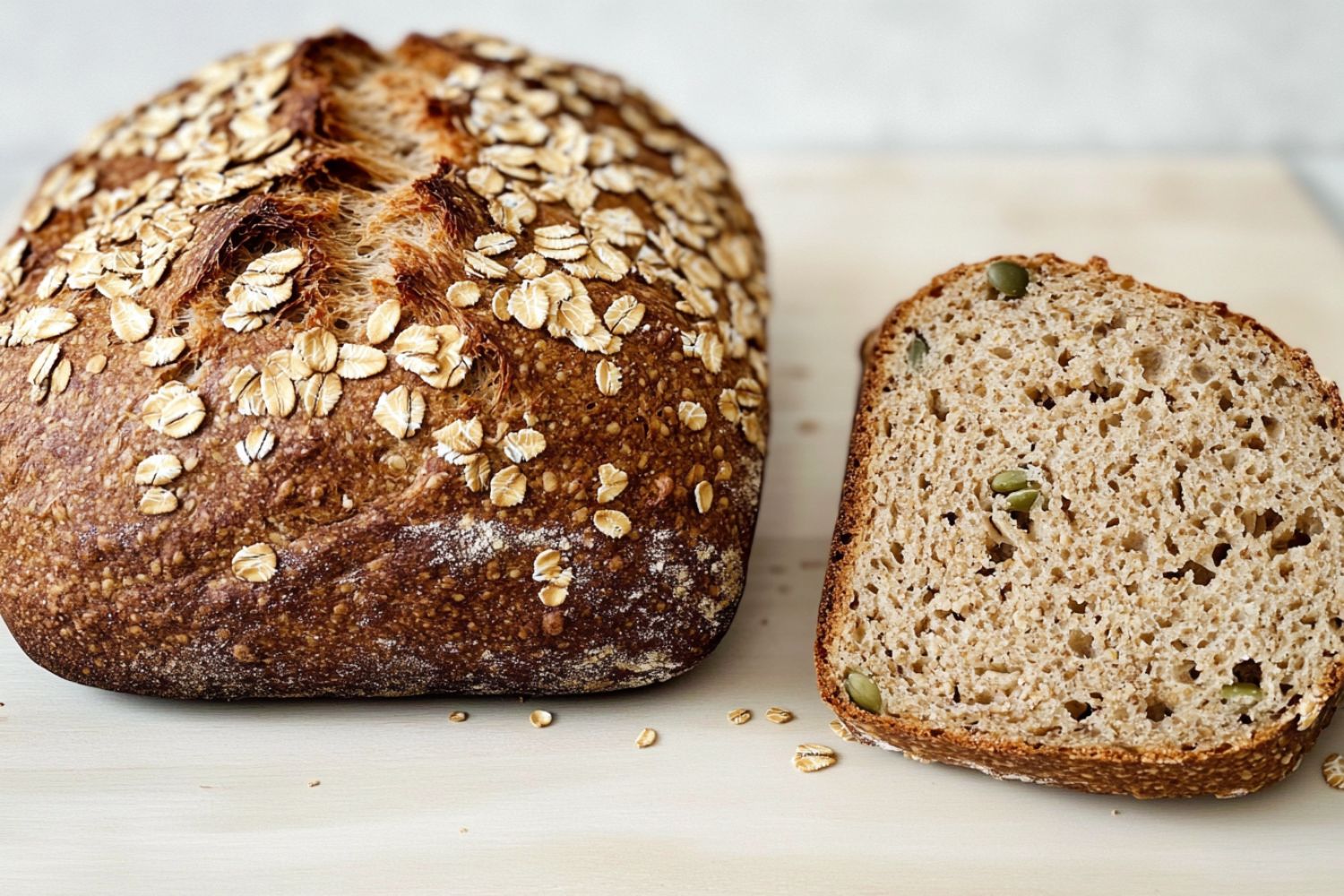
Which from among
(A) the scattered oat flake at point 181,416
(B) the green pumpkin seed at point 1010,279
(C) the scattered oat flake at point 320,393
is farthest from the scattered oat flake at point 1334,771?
(A) the scattered oat flake at point 181,416

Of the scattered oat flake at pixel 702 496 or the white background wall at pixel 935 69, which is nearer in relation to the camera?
the scattered oat flake at pixel 702 496

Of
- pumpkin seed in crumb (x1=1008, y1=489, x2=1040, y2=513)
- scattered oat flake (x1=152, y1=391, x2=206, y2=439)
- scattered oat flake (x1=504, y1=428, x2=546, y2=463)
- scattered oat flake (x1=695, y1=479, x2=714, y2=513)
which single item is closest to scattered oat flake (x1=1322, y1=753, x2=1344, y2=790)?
pumpkin seed in crumb (x1=1008, y1=489, x2=1040, y2=513)

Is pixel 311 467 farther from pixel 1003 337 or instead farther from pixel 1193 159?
pixel 1193 159

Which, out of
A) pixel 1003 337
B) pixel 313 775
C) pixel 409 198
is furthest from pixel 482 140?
pixel 313 775

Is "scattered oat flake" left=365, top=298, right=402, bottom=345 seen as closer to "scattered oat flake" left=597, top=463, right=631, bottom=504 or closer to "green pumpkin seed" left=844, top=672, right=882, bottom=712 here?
"scattered oat flake" left=597, top=463, right=631, bottom=504

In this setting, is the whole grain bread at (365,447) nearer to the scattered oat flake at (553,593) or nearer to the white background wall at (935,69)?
the scattered oat flake at (553,593)

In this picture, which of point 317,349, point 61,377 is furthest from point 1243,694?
point 61,377
